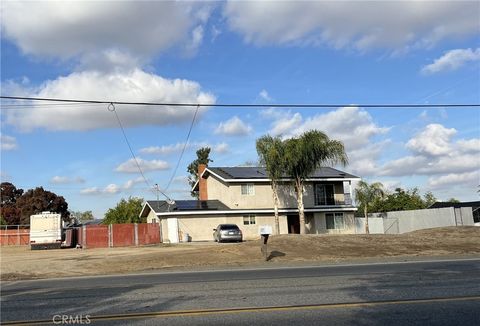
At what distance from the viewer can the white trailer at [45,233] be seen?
3991cm

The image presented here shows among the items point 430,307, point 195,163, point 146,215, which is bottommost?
point 430,307

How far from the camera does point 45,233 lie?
40000mm

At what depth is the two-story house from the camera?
4400 cm

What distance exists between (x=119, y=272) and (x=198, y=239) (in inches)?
1004

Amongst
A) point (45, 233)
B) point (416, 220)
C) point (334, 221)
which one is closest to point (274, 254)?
point (45, 233)

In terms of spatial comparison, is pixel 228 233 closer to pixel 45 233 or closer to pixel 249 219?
pixel 249 219

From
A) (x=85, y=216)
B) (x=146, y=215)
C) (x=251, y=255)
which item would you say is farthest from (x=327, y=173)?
(x=85, y=216)

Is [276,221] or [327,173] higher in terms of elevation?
→ [327,173]

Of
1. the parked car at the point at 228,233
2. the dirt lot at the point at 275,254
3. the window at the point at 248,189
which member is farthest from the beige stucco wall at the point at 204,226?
the dirt lot at the point at 275,254

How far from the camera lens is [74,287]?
13133 millimetres

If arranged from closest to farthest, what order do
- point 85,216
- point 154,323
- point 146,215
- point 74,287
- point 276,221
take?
point 154,323 → point 74,287 → point 276,221 → point 146,215 → point 85,216

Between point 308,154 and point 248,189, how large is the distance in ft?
24.0

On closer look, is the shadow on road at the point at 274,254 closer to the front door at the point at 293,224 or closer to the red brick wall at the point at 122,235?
the red brick wall at the point at 122,235

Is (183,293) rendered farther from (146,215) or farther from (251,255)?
(146,215)
